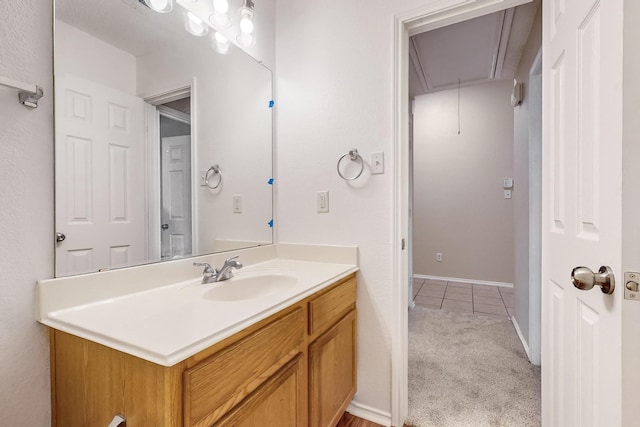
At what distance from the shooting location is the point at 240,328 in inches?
30.7

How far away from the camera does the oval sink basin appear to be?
1.24 metres

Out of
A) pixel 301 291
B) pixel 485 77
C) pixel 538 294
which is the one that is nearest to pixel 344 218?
pixel 301 291

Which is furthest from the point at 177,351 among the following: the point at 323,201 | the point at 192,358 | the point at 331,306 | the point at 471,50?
the point at 471,50

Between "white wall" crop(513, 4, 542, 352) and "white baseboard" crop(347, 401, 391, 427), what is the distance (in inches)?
53.5

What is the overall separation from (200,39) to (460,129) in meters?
3.54

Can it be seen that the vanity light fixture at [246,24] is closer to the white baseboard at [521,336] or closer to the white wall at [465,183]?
the white baseboard at [521,336]

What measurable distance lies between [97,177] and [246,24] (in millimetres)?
1041

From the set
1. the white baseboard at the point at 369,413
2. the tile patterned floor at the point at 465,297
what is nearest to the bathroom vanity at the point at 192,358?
the white baseboard at the point at 369,413

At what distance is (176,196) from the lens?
129cm

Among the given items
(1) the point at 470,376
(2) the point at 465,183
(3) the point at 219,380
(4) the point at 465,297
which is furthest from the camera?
(2) the point at 465,183

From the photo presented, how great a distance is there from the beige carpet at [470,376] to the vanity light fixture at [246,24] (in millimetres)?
2125

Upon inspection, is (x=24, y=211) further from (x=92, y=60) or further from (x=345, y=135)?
(x=345, y=135)

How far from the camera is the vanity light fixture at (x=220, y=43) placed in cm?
142

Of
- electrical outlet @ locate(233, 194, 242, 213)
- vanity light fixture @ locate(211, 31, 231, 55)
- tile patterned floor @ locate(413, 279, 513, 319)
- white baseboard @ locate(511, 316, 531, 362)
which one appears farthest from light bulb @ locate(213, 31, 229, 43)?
tile patterned floor @ locate(413, 279, 513, 319)
